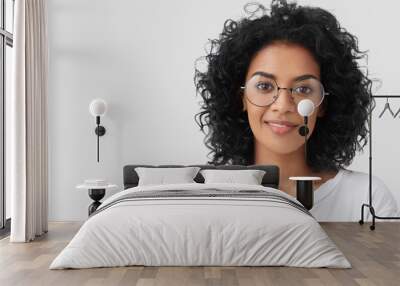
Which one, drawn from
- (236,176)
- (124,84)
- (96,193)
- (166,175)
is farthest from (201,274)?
(124,84)

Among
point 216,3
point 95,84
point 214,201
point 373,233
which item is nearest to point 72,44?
point 95,84

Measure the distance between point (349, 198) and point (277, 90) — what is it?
61.2 inches

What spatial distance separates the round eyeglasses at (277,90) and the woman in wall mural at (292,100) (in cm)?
1

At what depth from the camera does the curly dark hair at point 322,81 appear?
260 inches

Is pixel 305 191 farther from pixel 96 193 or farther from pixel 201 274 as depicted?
pixel 201 274

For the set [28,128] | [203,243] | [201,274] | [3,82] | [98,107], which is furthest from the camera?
[98,107]

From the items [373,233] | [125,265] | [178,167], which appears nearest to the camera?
[125,265]

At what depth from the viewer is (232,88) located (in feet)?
22.0

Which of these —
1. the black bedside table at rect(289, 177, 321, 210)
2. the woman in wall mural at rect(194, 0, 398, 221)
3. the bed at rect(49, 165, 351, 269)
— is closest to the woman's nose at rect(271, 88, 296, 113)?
the woman in wall mural at rect(194, 0, 398, 221)

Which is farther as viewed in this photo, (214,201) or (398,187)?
(398,187)

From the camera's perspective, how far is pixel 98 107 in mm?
6695

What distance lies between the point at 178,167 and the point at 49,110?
172 centimetres

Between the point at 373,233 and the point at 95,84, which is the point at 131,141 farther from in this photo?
the point at 373,233

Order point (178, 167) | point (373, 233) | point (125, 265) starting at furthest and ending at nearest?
point (178, 167), point (373, 233), point (125, 265)
